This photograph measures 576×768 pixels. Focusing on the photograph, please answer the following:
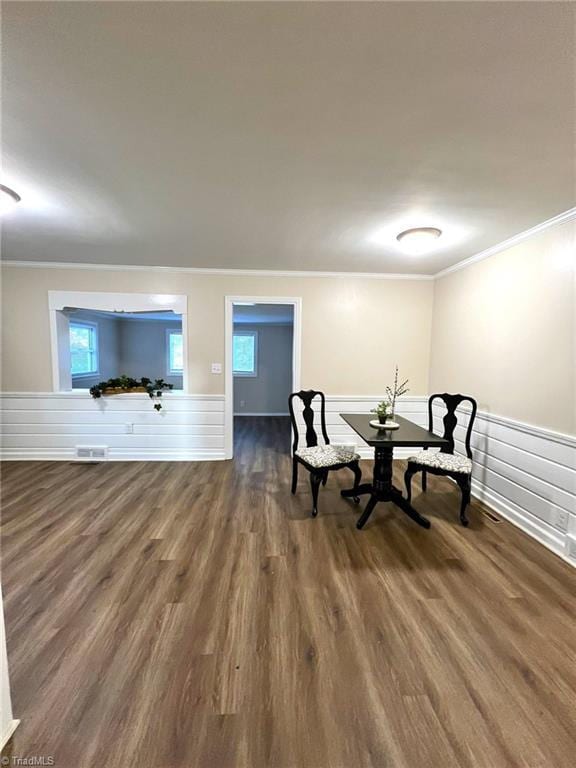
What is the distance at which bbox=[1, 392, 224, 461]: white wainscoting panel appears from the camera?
409cm

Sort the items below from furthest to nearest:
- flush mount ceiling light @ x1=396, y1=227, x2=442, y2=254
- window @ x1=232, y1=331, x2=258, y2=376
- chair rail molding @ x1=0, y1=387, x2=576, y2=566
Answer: window @ x1=232, y1=331, x2=258, y2=376
chair rail molding @ x1=0, y1=387, x2=576, y2=566
flush mount ceiling light @ x1=396, y1=227, x2=442, y2=254

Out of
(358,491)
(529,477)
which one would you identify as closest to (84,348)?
Answer: (358,491)

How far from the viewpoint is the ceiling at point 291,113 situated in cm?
99

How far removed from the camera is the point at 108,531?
8.50ft

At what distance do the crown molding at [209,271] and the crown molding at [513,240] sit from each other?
66cm

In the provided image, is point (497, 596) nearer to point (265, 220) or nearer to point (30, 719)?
point (30, 719)

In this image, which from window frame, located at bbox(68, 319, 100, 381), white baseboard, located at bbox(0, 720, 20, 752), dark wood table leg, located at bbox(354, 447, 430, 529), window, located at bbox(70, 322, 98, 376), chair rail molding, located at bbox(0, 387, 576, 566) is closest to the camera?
white baseboard, located at bbox(0, 720, 20, 752)

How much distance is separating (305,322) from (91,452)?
3202 mm

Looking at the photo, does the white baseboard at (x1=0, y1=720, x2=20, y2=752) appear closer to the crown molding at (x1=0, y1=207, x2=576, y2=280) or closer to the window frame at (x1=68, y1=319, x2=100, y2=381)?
the crown molding at (x1=0, y1=207, x2=576, y2=280)

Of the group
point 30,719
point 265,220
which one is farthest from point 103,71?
point 30,719

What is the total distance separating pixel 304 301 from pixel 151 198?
2.37 meters

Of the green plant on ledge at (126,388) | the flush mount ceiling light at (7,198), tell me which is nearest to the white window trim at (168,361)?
the green plant on ledge at (126,388)

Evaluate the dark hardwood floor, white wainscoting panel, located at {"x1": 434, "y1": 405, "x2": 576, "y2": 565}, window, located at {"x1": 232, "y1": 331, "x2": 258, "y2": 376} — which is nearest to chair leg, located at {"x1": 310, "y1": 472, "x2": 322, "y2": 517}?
the dark hardwood floor

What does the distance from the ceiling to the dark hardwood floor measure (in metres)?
2.38
